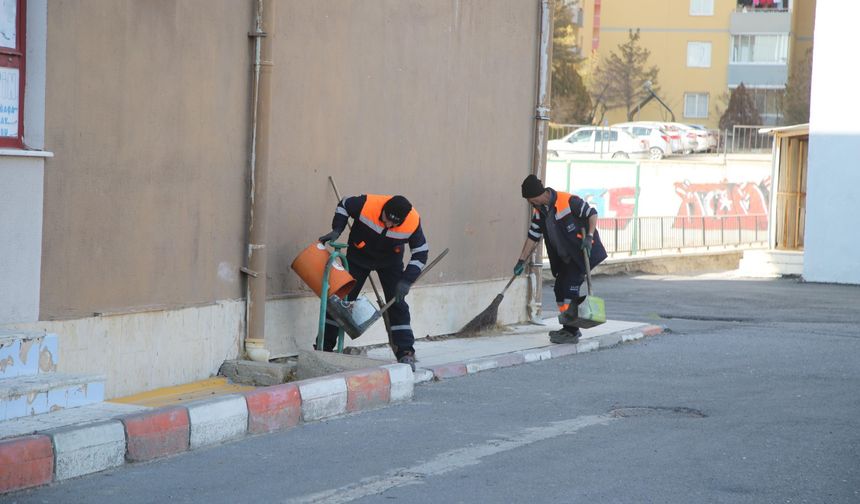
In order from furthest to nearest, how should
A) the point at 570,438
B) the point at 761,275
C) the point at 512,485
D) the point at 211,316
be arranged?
the point at 761,275 → the point at 211,316 → the point at 570,438 → the point at 512,485

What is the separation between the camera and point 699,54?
59.4 m

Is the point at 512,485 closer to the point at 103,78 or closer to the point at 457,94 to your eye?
the point at 103,78

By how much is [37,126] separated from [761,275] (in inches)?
751

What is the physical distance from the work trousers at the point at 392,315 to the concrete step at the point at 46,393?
2.68 metres

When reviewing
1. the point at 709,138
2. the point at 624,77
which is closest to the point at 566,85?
the point at 624,77

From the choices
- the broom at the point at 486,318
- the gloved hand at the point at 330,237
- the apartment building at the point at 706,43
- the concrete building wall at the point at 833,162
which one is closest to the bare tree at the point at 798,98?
the apartment building at the point at 706,43

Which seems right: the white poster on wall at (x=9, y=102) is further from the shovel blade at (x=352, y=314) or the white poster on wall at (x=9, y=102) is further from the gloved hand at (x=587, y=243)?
the gloved hand at (x=587, y=243)

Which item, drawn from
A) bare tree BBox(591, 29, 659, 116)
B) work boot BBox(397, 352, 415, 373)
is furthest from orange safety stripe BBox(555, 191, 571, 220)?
bare tree BBox(591, 29, 659, 116)

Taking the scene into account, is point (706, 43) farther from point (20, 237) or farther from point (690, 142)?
point (20, 237)

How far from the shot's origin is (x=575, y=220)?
1211 centimetres

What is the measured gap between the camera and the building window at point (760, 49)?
5809 centimetres

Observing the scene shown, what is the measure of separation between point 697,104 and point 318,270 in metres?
52.9

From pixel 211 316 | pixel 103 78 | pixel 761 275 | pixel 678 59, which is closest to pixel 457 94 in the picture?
pixel 211 316

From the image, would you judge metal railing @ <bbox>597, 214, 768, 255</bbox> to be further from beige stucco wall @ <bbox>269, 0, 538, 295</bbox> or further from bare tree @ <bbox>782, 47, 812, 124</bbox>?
bare tree @ <bbox>782, 47, 812, 124</bbox>
